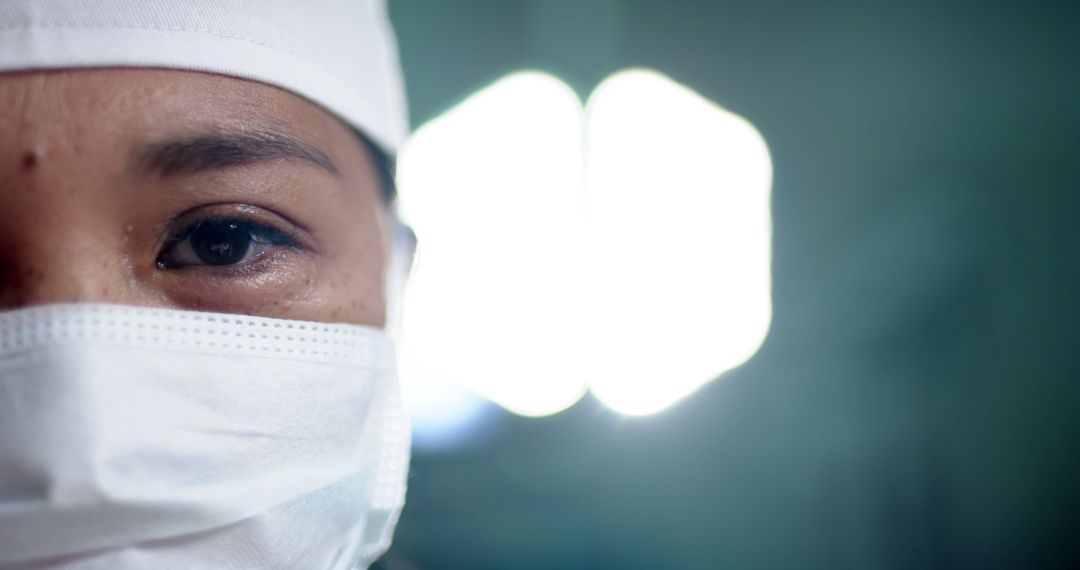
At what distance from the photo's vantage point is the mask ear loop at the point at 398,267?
876 millimetres

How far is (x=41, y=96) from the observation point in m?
0.61

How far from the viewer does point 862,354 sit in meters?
2.33

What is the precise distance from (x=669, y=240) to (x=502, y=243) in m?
0.51

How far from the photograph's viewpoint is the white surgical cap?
0.62 meters

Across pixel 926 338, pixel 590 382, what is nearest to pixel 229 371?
pixel 590 382

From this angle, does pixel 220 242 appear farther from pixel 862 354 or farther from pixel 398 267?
pixel 862 354

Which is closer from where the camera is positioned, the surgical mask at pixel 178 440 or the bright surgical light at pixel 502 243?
the surgical mask at pixel 178 440

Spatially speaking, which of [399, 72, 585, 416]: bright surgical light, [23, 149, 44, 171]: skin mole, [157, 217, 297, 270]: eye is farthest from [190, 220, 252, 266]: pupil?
[399, 72, 585, 416]: bright surgical light

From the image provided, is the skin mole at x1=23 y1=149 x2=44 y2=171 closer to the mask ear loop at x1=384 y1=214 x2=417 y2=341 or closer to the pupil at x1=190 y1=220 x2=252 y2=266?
the pupil at x1=190 y1=220 x2=252 y2=266

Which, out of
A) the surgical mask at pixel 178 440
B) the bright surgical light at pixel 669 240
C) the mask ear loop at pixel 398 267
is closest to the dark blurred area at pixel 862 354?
the bright surgical light at pixel 669 240

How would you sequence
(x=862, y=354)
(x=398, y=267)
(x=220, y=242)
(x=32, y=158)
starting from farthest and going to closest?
(x=862, y=354), (x=398, y=267), (x=220, y=242), (x=32, y=158)

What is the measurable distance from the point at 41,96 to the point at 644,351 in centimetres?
195

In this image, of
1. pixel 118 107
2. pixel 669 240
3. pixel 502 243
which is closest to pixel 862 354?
pixel 669 240

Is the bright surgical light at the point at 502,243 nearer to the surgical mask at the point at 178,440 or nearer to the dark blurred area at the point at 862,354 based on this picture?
the dark blurred area at the point at 862,354
